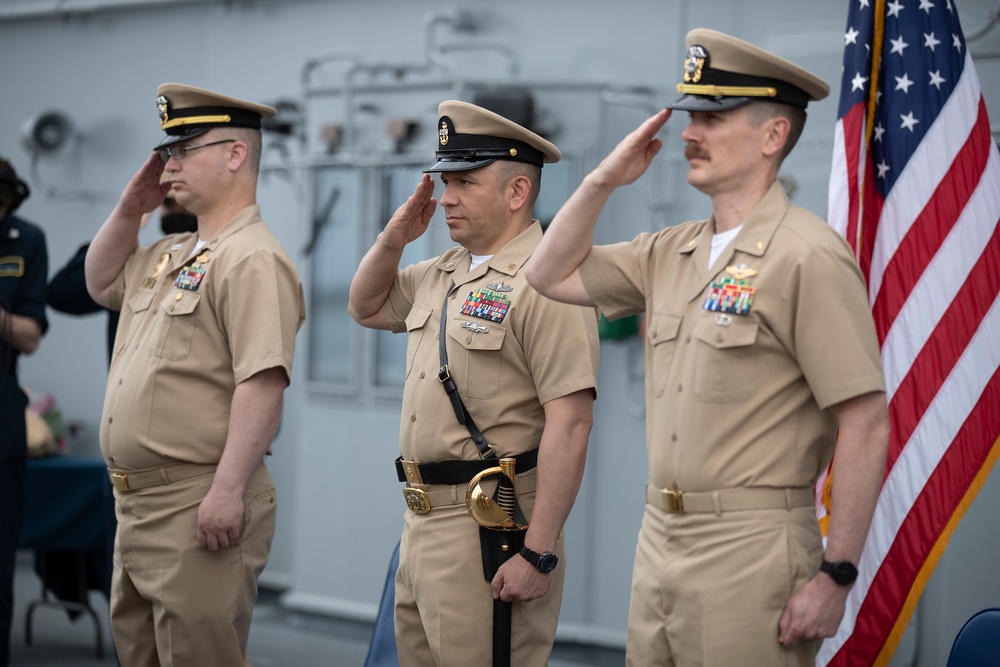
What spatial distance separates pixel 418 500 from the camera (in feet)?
9.34

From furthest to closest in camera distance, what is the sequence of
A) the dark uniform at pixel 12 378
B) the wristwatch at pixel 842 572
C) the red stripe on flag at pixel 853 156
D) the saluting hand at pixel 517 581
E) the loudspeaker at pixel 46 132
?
the loudspeaker at pixel 46 132 < the dark uniform at pixel 12 378 < the red stripe on flag at pixel 853 156 < the saluting hand at pixel 517 581 < the wristwatch at pixel 842 572

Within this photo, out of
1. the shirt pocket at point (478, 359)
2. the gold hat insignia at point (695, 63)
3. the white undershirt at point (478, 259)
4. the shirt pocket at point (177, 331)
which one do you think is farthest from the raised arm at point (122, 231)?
the gold hat insignia at point (695, 63)

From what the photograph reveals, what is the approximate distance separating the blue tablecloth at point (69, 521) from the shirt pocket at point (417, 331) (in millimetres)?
2511

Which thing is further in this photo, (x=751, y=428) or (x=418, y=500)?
(x=418, y=500)

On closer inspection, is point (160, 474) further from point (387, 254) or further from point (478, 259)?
point (478, 259)

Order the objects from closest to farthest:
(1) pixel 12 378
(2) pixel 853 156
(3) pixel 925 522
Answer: (3) pixel 925 522 < (2) pixel 853 156 < (1) pixel 12 378

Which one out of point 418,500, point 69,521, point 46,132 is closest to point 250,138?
point 418,500

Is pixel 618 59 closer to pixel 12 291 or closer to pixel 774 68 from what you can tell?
pixel 12 291

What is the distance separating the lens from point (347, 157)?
5.54 m

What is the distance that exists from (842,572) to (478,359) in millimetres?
1047

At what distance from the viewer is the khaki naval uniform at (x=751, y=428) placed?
216cm

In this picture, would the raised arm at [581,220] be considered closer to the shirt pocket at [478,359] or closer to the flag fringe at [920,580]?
the shirt pocket at [478,359]

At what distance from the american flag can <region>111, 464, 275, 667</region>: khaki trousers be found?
1.54 metres

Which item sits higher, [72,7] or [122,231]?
[72,7]
